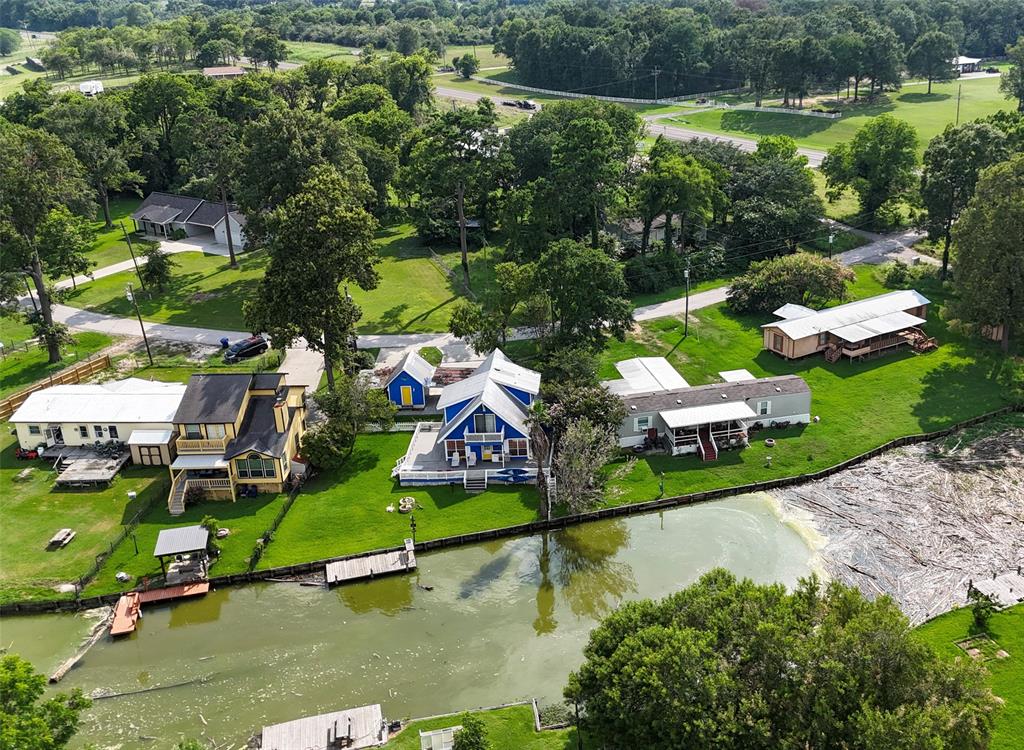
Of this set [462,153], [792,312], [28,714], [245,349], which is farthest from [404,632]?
[462,153]

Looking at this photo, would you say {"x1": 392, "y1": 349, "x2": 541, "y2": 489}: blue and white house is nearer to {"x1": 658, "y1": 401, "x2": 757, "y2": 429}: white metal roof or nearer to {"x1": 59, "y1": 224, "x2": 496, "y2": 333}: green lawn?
{"x1": 658, "y1": 401, "x2": 757, "y2": 429}: white metal roof

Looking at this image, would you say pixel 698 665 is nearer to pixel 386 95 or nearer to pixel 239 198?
pixel 239 198

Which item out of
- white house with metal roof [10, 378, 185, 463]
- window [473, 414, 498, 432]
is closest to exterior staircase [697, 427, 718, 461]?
window [473, 414, 498, 432]

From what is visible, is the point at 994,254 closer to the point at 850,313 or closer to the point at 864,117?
the point at 850,313

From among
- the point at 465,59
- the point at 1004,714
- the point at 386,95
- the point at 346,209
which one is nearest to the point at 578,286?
the point at 346,209

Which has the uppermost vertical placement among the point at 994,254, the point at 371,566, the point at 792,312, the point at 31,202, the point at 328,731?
the point at 31,202

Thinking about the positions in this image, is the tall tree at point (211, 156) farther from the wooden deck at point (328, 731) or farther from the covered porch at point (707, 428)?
the wooden deck at point (328, 731)
